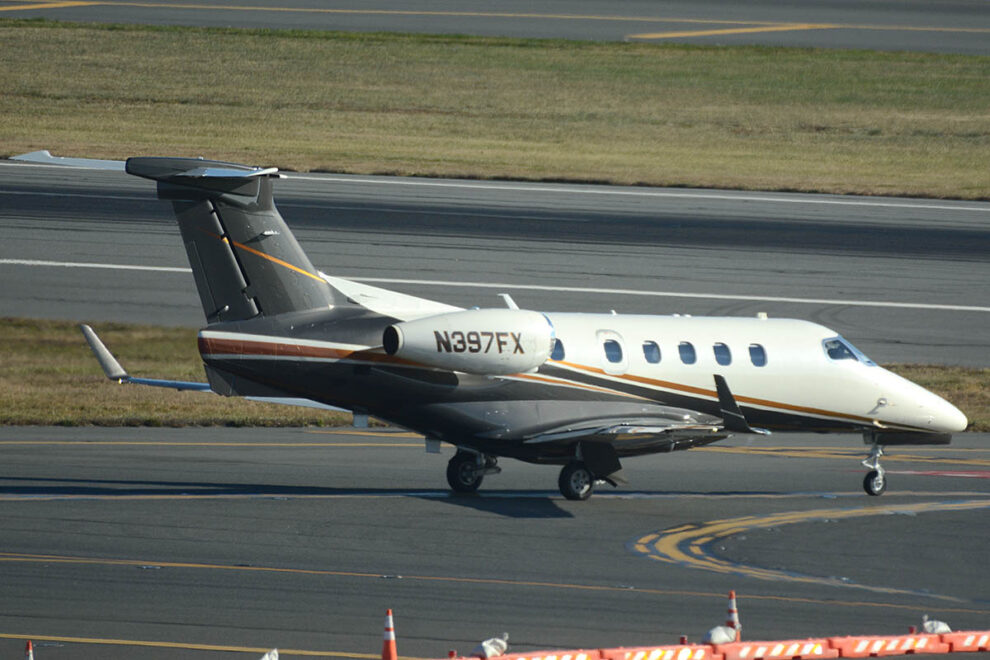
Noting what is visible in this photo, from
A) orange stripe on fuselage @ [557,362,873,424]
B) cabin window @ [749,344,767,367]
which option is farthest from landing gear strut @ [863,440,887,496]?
cabin window @ [749,344,767,367]

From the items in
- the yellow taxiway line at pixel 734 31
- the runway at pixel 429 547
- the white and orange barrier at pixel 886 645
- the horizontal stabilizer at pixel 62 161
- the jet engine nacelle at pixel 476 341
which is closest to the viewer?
the white and orange barrier at pixel 886 645

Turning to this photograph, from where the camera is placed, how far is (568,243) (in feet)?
162

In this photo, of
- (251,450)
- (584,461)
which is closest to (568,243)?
(251,450)

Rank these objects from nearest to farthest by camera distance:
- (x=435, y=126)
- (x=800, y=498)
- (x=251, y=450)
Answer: (x=800, y=498), (x=251, y=450), (x=435, y=126)

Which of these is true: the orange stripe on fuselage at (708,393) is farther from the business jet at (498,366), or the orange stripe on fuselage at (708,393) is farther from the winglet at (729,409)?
the winglet at (729,409)

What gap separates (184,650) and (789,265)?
110 feet

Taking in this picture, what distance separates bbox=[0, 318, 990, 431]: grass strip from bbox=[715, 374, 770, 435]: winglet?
10693 millimetres

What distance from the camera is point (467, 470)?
1047 inches

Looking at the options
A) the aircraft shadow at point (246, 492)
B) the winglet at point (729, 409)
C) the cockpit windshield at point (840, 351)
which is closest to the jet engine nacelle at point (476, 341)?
the aircraft shadow at point (246, 492)

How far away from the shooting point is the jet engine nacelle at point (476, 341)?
961 inches

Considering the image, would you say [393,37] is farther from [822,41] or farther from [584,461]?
[584,461]

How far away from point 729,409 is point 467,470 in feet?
14.6

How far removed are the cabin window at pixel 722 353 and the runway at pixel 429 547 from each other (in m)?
2.22

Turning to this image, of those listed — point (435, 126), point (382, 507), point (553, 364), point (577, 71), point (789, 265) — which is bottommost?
point (382, 507)
